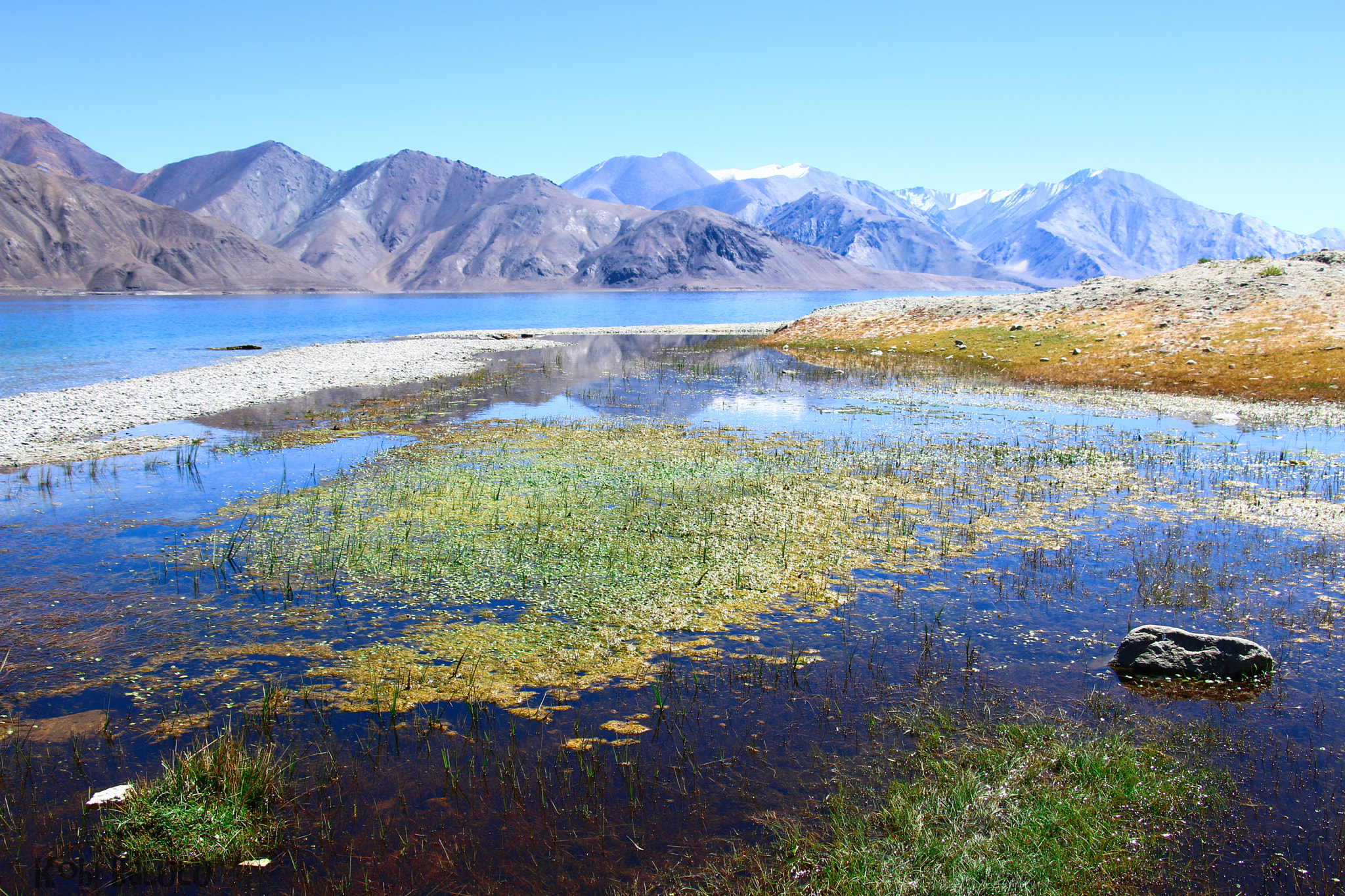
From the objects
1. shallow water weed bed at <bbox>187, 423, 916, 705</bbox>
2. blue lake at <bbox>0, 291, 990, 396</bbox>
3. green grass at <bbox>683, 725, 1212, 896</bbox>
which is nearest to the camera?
green grass at <bbox>683, 725, 1212, 896</bbox>

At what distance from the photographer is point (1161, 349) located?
36.0m

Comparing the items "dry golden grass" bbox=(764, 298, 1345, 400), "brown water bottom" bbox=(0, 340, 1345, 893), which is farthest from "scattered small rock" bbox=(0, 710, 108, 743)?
"dry golden grass" bbox=(764, 298, 1345, 400)

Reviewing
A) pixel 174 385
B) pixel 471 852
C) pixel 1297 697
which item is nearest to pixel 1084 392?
pixel 1297 697

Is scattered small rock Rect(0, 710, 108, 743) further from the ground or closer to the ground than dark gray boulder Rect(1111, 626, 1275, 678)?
closer to the ground

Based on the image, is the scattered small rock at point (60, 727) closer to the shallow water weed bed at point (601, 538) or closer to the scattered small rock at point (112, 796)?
the scattered small rock at point (112, 796)

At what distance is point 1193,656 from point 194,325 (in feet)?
356

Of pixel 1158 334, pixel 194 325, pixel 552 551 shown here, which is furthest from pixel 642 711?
pixel 194 325

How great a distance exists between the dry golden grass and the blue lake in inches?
1730

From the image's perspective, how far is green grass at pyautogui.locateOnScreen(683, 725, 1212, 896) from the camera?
602 centimetres

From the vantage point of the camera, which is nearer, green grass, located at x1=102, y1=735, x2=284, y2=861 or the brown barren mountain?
green grass, located at x1=102, y1=735, x2=284, y2=861

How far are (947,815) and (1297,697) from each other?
16.8 ft

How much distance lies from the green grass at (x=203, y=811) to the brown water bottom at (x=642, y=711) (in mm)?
176

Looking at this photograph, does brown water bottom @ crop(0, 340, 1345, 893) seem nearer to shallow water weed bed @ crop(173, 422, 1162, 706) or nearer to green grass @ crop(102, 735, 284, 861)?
green grass @ crop(102, 735, 284, 861)

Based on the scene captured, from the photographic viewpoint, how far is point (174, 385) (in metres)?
33.4
